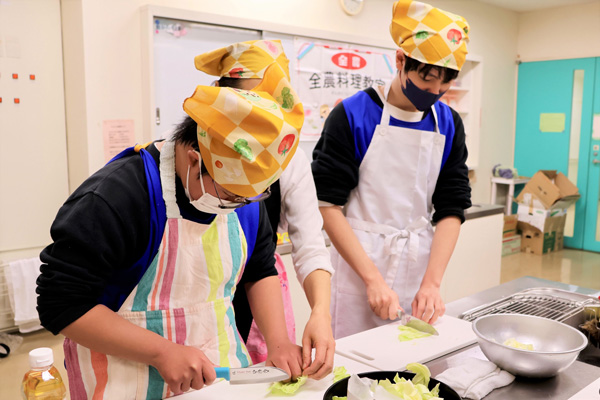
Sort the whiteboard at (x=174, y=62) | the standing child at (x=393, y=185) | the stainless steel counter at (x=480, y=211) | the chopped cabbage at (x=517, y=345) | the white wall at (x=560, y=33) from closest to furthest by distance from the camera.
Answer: the chopped cabbage at (x=517, y=345), the standing child at (x=393, y=185), the whiteboard at (x=174, y=62), the stainless steel counter at (x=480, y=211), the white wall at (x=560, y=33)

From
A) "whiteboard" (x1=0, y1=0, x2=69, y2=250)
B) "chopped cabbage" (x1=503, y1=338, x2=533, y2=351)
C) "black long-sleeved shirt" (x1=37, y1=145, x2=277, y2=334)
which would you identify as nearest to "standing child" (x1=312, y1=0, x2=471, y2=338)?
"chopped cabbage" (x1=503, y1=338, x2=533, y2=351)

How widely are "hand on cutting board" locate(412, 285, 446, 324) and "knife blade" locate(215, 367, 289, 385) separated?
65 cm

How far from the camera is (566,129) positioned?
658 centimetres

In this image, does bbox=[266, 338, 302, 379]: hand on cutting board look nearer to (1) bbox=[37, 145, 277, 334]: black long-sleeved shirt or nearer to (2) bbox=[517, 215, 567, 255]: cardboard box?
(1) bbox=[37, 145, 277, 334]: black long-sleeved shirt

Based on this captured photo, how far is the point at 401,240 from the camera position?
185 centimetres

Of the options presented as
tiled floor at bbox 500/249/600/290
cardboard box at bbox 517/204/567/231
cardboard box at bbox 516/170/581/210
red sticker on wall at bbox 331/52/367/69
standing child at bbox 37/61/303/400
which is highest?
red sticker on wall at bbox 331/52/367/69

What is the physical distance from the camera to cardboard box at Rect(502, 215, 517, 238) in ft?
20.1

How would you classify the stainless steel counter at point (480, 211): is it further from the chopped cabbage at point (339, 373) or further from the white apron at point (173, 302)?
the white apron at point (173, 302)

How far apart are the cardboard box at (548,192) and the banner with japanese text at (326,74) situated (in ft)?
8.17

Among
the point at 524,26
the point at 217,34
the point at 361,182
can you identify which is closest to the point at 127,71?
the point at 217,34

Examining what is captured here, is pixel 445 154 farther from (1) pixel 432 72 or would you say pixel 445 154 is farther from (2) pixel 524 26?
(2) pixel 524 26

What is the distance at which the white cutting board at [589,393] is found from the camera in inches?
45.0

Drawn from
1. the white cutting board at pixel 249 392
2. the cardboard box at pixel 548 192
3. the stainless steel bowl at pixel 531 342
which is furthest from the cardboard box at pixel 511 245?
the white cutting board at pixel 249 392

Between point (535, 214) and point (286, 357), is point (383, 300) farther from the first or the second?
point (535, 214)
